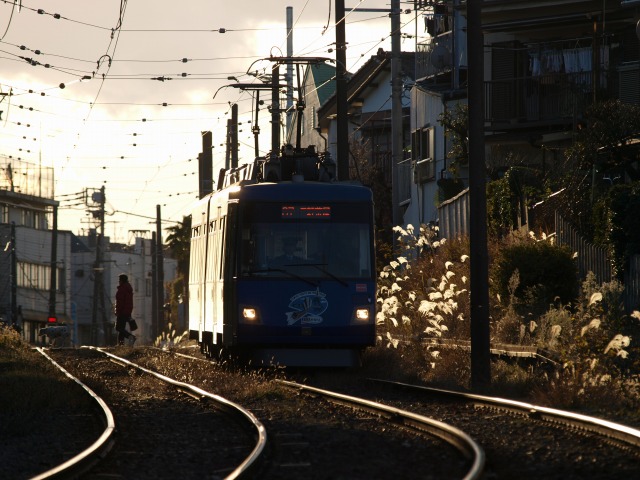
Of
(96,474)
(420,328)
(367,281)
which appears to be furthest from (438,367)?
(96,474)

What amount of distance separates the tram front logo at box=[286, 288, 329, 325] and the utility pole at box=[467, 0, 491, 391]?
9.71ft

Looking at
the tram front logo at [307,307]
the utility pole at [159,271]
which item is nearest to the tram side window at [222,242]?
the tram front logo at [307,307]

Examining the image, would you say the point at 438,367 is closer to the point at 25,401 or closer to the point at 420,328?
the point at 420,328

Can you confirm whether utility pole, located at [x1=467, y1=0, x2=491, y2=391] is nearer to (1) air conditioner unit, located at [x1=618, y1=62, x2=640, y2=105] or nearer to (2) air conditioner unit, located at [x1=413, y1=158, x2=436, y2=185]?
(1) air conditioner unit, located at [x1=618, y1=62, x2=640, y2=105]

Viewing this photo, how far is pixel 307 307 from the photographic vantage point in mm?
20844

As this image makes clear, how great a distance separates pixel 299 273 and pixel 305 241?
1.90 feet

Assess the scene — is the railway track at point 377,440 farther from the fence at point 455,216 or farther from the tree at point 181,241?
the tree at point 181,241

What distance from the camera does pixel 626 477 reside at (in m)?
9.23

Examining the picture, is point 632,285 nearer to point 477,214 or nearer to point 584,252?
point 584,252

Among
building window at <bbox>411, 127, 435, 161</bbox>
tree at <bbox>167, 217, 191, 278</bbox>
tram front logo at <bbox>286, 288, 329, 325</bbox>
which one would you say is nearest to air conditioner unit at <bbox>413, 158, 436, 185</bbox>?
building window at <bbox>411, 127, 435, 161</bbox>

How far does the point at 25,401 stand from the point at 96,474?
6.04 meters

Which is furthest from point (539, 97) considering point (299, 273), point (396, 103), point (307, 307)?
point (307, 307)

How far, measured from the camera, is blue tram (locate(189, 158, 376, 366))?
68.3 feet

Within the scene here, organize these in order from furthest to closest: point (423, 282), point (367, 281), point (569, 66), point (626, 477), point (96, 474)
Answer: point (569, 66)
point (423, 282)
point (367, 281)
point (96, 474)
point (626, 477)
